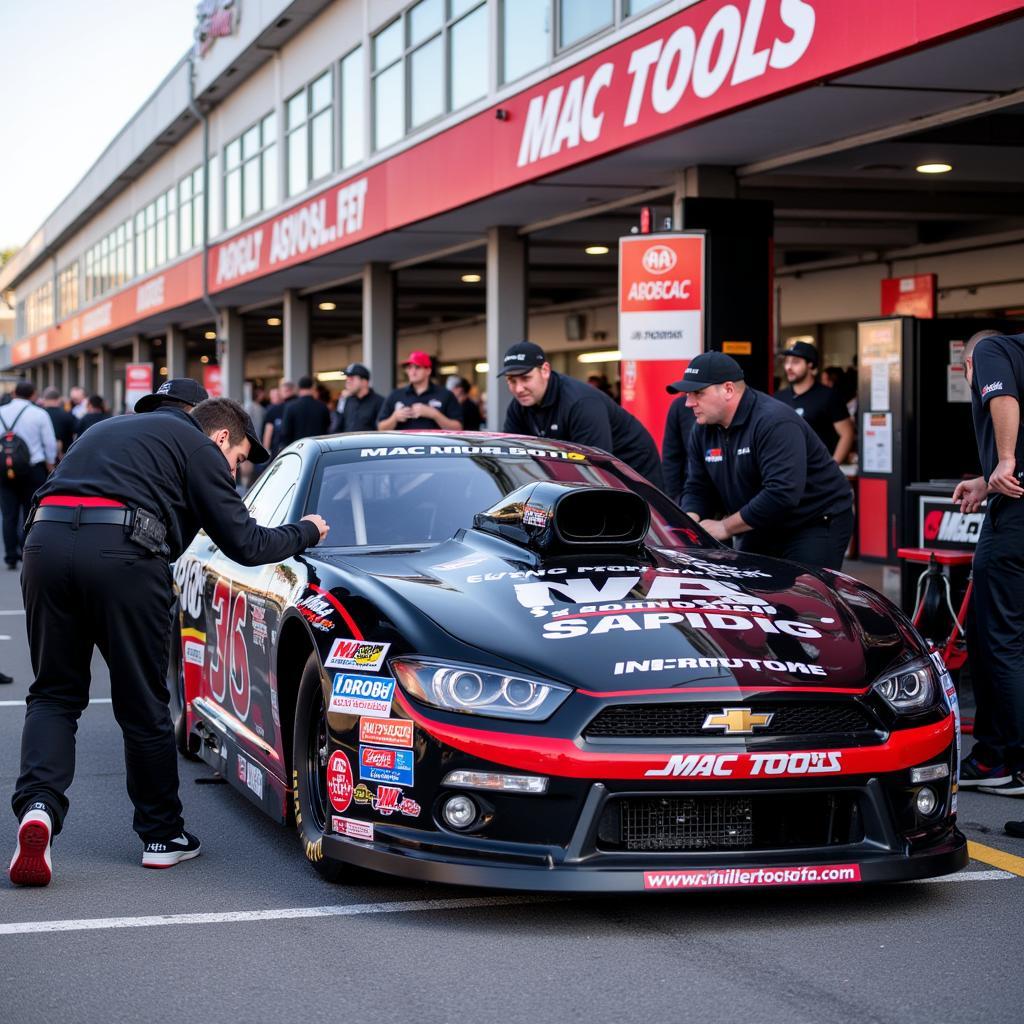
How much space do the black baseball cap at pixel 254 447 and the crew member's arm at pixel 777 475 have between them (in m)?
2.27

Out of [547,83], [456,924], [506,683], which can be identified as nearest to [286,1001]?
[456,924]

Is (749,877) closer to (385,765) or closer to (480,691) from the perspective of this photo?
(480,691)

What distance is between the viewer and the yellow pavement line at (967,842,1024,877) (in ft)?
16.2

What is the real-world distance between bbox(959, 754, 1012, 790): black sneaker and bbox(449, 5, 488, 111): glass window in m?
11.7

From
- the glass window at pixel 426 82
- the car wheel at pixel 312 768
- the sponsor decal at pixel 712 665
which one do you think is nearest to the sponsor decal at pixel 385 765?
the car wheel at pixel 312 768

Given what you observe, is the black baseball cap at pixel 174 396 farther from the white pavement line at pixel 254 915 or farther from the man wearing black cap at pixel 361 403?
the man wearing black cap at pixel 361 403

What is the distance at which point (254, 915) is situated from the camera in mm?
4422

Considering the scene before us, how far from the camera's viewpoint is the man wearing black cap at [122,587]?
15.8ft

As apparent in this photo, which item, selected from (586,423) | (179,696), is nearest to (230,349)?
(586,423)

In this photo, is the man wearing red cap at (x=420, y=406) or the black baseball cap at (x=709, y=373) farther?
the man wearing red cap at (x=420, y=406)

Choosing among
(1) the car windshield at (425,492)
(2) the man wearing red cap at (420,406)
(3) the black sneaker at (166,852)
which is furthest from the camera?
(2) the man wearing red cap at (420,406)

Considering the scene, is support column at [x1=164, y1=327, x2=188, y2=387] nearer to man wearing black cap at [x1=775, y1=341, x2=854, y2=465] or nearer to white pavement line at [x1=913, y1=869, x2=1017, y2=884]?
man wearing black cap at [x1=775, y1=341, x2=854, y2=465]

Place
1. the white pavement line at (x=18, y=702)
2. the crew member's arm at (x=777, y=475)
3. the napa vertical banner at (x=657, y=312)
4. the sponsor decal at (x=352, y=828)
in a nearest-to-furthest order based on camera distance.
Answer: the sponsor decal at (x=352, y=828) < the crew member's arm at (x=777, y=475) < the white pavement line at (x=18, y=702) < the napa vertical banner at (x=657, y=312)

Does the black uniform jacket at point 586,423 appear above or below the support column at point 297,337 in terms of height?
below
